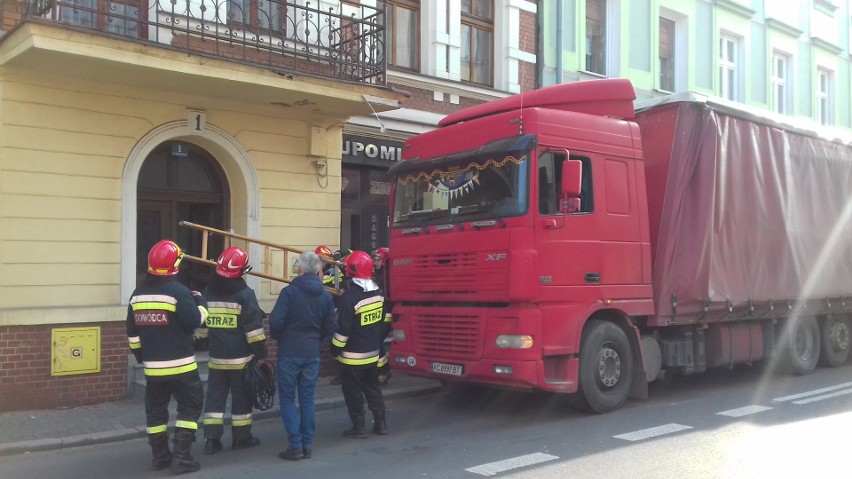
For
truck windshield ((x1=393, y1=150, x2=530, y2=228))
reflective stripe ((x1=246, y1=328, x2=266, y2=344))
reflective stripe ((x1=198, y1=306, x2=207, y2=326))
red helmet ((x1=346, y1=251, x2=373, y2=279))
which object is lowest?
reflective stripe ((x1=246, y1=328, x2=266, y2=344))

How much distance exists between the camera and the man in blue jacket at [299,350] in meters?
6.55

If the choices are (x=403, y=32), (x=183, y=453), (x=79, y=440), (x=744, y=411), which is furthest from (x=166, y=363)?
(x=403, y=32)

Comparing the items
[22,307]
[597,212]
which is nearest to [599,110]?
[597,212]

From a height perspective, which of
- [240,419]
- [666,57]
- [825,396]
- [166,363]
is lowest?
[825,396]

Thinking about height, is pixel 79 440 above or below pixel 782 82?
below

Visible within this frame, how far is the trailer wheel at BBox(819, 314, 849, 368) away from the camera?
1154 cm

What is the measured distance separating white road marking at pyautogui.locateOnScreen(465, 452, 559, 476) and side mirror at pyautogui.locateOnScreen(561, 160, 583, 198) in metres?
2.51

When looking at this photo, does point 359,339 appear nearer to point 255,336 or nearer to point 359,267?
point 359,267

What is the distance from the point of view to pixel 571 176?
764cm

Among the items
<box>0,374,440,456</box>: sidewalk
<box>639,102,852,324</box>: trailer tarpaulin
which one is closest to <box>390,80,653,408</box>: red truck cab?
<box>639,102,852,324</box>: trailer tarpaulin

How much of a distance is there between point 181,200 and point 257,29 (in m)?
2.39

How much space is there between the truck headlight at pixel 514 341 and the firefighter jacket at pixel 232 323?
2.29 metres

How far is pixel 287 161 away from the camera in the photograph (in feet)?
35.4

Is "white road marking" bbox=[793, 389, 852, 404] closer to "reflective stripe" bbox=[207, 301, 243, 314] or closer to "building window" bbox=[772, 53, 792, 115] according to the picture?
"reflective stripe" bbox=[207, 301, 243, 314]
